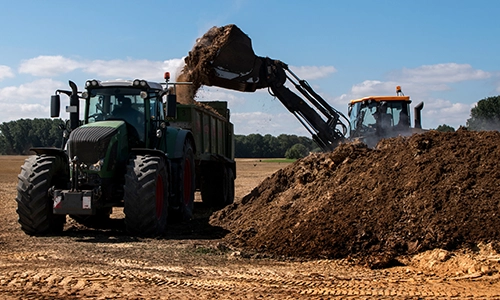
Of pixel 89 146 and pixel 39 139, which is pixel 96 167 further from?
pixel 39 139

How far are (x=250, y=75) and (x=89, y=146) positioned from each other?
20.0ft

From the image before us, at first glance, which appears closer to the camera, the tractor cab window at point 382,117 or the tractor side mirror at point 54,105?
the tractor side mirror at point 54,105

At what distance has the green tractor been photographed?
9.85m

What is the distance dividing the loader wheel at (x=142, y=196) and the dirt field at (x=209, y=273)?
28cm

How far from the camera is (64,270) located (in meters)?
6.95

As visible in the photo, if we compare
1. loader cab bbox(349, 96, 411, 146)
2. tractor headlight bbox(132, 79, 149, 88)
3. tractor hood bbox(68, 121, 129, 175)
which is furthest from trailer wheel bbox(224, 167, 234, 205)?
tractor hood bbox(68, 121, 129, 175)

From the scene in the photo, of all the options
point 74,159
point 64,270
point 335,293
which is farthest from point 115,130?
point 335,293

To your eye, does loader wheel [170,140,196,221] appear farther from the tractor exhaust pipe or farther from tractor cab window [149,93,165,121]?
the tractor exhaust pipe

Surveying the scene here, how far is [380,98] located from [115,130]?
786cm

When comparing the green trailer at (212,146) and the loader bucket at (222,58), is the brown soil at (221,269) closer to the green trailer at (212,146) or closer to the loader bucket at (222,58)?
the green trailer at (212,146)

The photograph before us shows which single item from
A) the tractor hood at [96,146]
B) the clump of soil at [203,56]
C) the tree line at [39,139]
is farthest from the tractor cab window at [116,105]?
the tree line at [39,139]

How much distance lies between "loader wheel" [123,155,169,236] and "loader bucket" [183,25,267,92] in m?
4.88

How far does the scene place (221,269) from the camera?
7488mm

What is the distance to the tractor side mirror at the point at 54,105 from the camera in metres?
10.9
